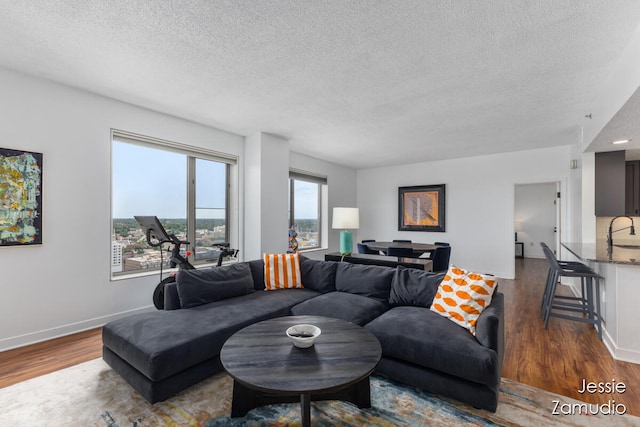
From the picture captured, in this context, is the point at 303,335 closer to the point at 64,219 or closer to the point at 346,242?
the point at 346,242

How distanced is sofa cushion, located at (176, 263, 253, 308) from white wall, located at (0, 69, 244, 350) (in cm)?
132

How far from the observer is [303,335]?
172 centimetres

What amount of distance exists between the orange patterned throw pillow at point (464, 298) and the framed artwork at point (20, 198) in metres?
3.69

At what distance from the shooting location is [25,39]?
2.18 m

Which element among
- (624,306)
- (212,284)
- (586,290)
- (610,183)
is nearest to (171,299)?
(212,284)

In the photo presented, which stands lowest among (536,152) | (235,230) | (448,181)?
(235,230)

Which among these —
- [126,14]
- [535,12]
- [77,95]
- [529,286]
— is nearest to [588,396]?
[535,12]

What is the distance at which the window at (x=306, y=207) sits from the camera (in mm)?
5941

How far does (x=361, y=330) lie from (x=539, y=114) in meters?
3.59

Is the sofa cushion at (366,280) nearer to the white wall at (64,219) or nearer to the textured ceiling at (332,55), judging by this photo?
the textured ceiling at (332,55)

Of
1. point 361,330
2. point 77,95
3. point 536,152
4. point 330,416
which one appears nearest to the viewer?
point 330,416

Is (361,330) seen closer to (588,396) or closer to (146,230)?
(588,396)

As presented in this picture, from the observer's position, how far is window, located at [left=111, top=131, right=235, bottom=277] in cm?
348

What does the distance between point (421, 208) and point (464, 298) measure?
185 inches
